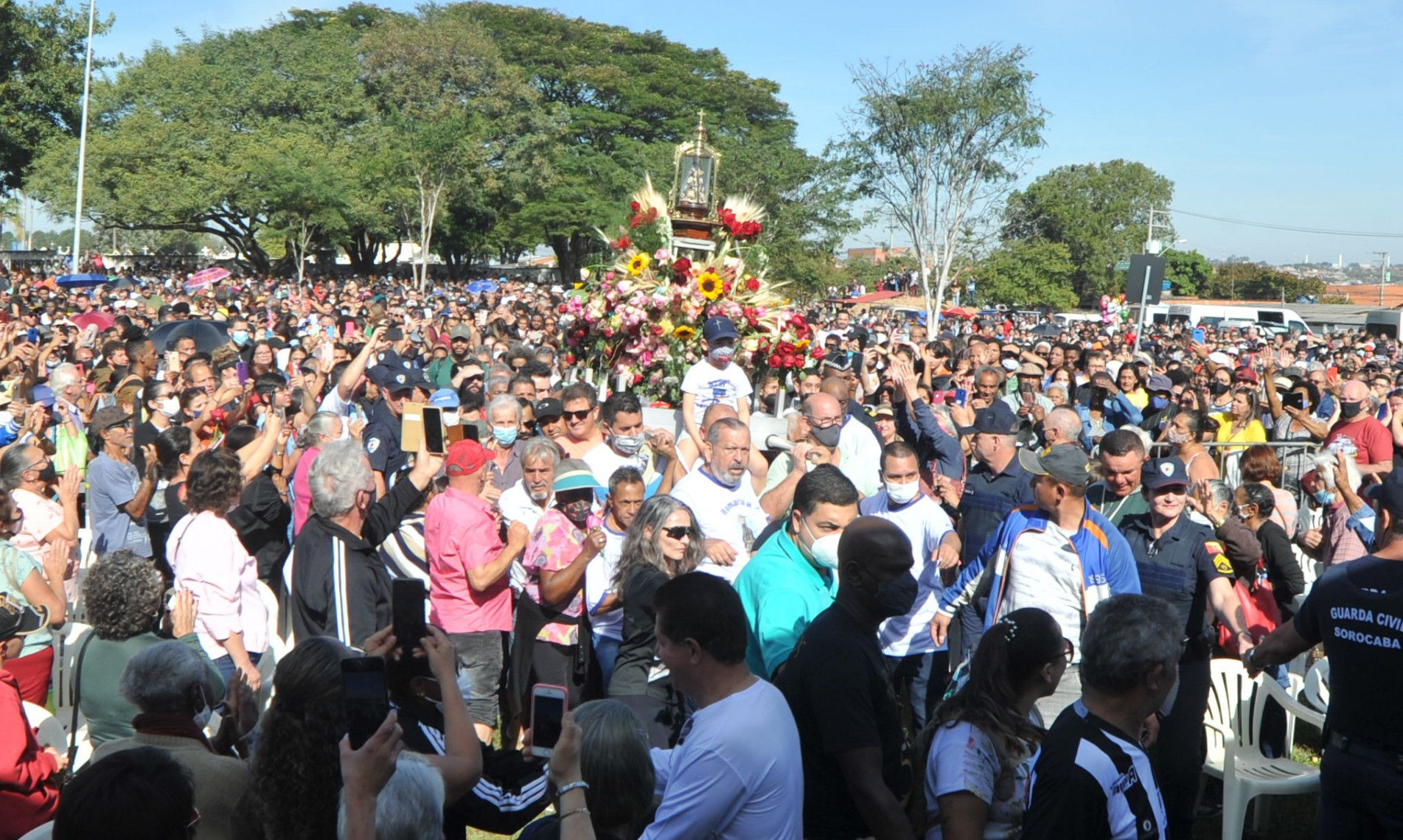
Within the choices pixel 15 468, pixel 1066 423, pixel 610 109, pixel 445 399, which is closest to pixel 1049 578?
pixel 1066 423

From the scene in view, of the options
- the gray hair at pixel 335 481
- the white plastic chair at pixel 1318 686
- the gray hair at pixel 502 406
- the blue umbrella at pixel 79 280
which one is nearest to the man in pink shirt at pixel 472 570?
the gray hair at pixel 335 481

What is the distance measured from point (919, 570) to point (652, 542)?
1.55 metres

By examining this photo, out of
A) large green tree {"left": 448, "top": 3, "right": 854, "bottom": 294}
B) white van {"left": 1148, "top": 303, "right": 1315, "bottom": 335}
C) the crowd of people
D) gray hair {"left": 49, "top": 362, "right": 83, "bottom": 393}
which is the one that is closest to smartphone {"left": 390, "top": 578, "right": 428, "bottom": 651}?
the crowd of people

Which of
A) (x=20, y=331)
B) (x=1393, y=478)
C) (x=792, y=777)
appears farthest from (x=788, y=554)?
(x=20, y=331)

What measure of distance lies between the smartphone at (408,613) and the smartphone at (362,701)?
0.53 m

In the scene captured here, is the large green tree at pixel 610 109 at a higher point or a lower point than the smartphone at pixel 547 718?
higher

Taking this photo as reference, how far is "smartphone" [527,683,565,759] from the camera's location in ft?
8.79

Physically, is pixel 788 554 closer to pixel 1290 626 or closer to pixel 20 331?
pixel 1290 626

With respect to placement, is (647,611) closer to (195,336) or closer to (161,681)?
(161,681)

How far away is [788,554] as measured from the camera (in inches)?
168

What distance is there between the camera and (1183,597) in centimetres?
516

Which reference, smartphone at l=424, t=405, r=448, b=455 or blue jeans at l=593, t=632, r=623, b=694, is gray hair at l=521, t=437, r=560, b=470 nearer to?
smartphone at l=424, t=405, r=448, b=455

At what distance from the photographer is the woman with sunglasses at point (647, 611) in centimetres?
474

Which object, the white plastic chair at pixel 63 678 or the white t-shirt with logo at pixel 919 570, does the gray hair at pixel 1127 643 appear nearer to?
the white t-shirt with logo at pixel 919 570
